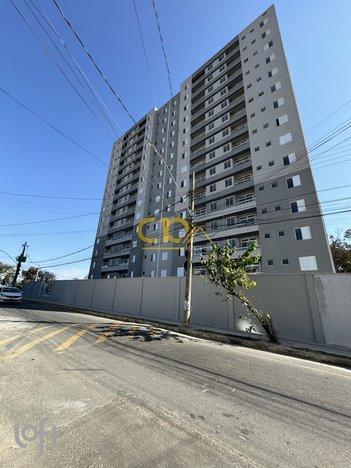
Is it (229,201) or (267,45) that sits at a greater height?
(267,45)

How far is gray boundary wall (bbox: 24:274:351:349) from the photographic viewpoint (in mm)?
9977

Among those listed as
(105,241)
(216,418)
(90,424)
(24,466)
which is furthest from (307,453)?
(105,241)

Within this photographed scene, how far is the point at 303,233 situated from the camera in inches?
1006

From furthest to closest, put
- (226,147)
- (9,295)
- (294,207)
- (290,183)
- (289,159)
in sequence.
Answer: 1. (226,147)
2. (289,159)
3. (290,183)
4. (294,207)
5. (9,295)

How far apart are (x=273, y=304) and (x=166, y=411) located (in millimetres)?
9590

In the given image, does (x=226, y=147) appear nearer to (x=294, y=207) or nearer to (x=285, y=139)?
(x=285, y=139)

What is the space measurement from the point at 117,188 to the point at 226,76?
32645mm

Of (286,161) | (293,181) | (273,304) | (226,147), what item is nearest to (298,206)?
(293,181)

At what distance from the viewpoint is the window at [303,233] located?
25.2m

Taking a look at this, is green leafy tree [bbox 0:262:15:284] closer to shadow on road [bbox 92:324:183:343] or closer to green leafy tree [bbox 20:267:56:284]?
green leafy tree [bbox 20:267:56:284]

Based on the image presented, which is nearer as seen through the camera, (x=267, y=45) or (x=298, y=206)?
(x=298, y=206)

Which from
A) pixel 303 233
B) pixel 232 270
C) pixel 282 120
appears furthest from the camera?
pixel 282 120

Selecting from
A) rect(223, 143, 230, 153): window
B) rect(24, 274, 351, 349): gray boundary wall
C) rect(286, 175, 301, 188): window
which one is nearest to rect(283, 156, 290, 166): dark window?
rect(286, 175, 301, 188): window

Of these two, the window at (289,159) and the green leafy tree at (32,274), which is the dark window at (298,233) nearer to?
the window at (289,159)
